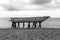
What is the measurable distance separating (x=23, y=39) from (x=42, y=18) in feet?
26.0

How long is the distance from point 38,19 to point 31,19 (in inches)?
44.7

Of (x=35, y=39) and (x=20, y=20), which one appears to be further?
(x=20, y=20)

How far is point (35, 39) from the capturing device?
1242 cm

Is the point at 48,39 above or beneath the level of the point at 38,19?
beneath

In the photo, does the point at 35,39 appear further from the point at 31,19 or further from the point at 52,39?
the point at 31,19

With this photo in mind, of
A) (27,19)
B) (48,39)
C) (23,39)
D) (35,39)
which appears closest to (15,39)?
(23,39)

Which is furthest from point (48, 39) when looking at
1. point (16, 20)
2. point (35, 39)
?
point (16, 20)

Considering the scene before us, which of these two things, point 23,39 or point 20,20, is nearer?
point 23,39

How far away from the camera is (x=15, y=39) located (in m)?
12.5

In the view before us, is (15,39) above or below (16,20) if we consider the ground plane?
below

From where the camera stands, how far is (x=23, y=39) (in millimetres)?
12367

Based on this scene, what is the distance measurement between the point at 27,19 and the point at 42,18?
7.97 ft

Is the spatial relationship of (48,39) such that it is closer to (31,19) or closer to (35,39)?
(35,39)

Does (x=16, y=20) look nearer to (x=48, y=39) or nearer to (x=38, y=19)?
(x=38, y=19)
